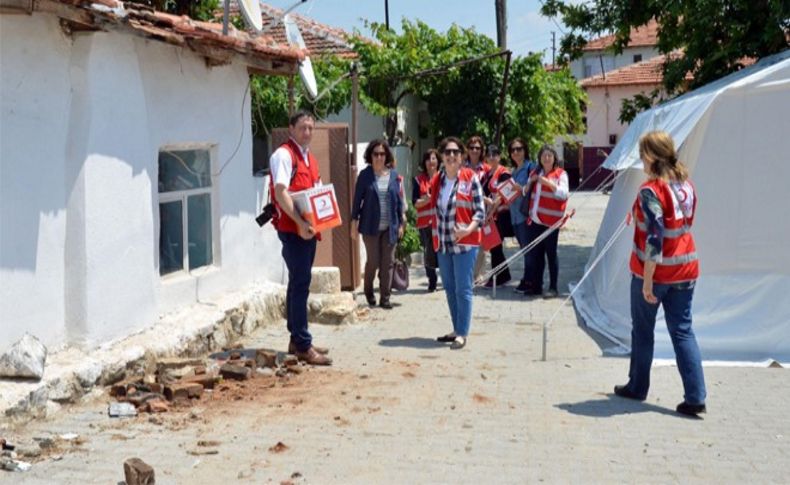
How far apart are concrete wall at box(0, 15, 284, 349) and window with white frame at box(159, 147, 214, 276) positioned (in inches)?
6.2

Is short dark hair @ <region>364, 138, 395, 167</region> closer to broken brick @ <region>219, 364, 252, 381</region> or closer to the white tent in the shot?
the white tent

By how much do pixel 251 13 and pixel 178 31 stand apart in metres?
1.03

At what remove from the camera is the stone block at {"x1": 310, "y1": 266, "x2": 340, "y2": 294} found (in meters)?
10.7

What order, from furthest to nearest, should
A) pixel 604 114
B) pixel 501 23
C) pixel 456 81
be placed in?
1. pixel 604 114
2. pixel 501 23
3. pixel 456 81

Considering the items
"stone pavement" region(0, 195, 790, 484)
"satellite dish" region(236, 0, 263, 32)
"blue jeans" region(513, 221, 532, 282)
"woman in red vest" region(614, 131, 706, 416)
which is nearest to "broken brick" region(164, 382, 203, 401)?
"stone pavement" region(0, 195, 790, 484)

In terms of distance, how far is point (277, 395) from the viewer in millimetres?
7188

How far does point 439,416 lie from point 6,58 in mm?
3644

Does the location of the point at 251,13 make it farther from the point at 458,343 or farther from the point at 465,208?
the point at 458,343

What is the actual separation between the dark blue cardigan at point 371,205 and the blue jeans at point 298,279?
2904 millimetres

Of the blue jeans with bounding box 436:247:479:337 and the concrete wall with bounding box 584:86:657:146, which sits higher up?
the concrete wall with bounding box 584:86:657:146

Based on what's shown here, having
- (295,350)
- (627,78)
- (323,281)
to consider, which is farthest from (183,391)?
(627,78)

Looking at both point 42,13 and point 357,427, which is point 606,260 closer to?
point 357,427

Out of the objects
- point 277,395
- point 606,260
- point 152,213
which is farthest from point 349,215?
point 277,395

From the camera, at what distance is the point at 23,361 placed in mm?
6230
